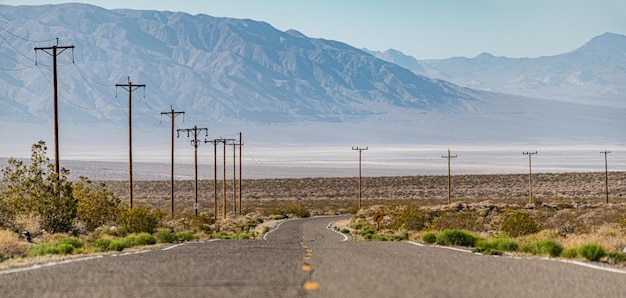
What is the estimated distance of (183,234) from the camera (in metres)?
29.3

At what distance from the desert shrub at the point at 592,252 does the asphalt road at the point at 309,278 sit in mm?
958

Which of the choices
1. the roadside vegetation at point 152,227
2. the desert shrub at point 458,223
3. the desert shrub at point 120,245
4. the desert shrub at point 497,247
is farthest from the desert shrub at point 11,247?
the desert shrub at point 458,223

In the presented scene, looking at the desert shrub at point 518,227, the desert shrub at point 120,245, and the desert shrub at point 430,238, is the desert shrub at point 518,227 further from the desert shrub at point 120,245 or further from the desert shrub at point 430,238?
the desert shrub at point 120,245

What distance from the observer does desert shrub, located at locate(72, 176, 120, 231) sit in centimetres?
3212

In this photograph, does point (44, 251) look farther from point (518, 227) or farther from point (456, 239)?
point (518, 227)

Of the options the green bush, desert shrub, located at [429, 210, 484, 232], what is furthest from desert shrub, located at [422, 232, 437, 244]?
desert shrub, located at [429, 210, 484, 232]

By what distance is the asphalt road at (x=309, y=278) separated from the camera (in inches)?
366

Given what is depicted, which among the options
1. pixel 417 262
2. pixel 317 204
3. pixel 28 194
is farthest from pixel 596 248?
pixel 317 204

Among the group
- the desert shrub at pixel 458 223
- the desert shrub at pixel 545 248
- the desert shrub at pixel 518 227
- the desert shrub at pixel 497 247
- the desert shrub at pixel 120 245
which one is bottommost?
the desert shrub at pixel 458 223

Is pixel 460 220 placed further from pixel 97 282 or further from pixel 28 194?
pixel 97 282

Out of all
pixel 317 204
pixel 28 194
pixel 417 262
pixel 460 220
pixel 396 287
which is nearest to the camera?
pixel 396 287

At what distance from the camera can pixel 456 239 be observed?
20.2 meters

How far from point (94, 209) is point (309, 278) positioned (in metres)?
23.8

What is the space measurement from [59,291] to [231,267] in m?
3.18
